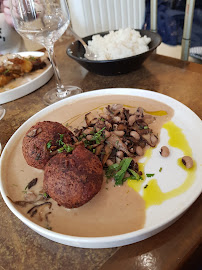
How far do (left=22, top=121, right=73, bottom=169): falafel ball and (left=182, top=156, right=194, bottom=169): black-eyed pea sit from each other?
1.30 ft

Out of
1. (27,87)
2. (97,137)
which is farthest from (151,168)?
(27,87)

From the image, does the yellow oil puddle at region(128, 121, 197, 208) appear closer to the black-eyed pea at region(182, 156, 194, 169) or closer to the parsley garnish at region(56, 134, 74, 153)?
the black-eyed pea at region(182, 156, 194, 169)

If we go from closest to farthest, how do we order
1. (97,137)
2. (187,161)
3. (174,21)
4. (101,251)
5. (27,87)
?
(101,251) < (187,161) < (97,137) < (27,87) < (174,21)

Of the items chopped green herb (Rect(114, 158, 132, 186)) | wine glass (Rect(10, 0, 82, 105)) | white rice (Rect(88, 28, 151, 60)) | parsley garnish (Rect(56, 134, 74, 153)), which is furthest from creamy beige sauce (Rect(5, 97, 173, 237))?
white rice (Rect(88, 28, 151, 60))

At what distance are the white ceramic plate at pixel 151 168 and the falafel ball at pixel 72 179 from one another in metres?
0.10

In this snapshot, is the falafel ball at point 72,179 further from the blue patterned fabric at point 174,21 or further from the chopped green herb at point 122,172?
the blue patterned fabric at point 174,21

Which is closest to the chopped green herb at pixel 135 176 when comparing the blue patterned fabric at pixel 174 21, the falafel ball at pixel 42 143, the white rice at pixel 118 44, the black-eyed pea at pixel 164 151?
the black-eyed pea at pixel 164 151

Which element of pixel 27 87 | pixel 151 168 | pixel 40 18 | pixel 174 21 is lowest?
pixel 174 21

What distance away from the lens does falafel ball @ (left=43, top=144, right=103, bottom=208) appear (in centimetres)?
68

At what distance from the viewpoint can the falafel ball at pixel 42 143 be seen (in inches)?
32.3

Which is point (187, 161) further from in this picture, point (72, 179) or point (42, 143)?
point (42, 143)

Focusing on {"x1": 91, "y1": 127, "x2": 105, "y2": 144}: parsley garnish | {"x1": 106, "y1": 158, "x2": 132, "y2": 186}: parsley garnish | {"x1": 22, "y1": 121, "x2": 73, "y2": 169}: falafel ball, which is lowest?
{"x1": 106, "y1": 158, "x2": 132, "y2": 186}: parsley garnish

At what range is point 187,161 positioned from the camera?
76 cm

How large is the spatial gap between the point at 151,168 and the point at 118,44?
0.99m
